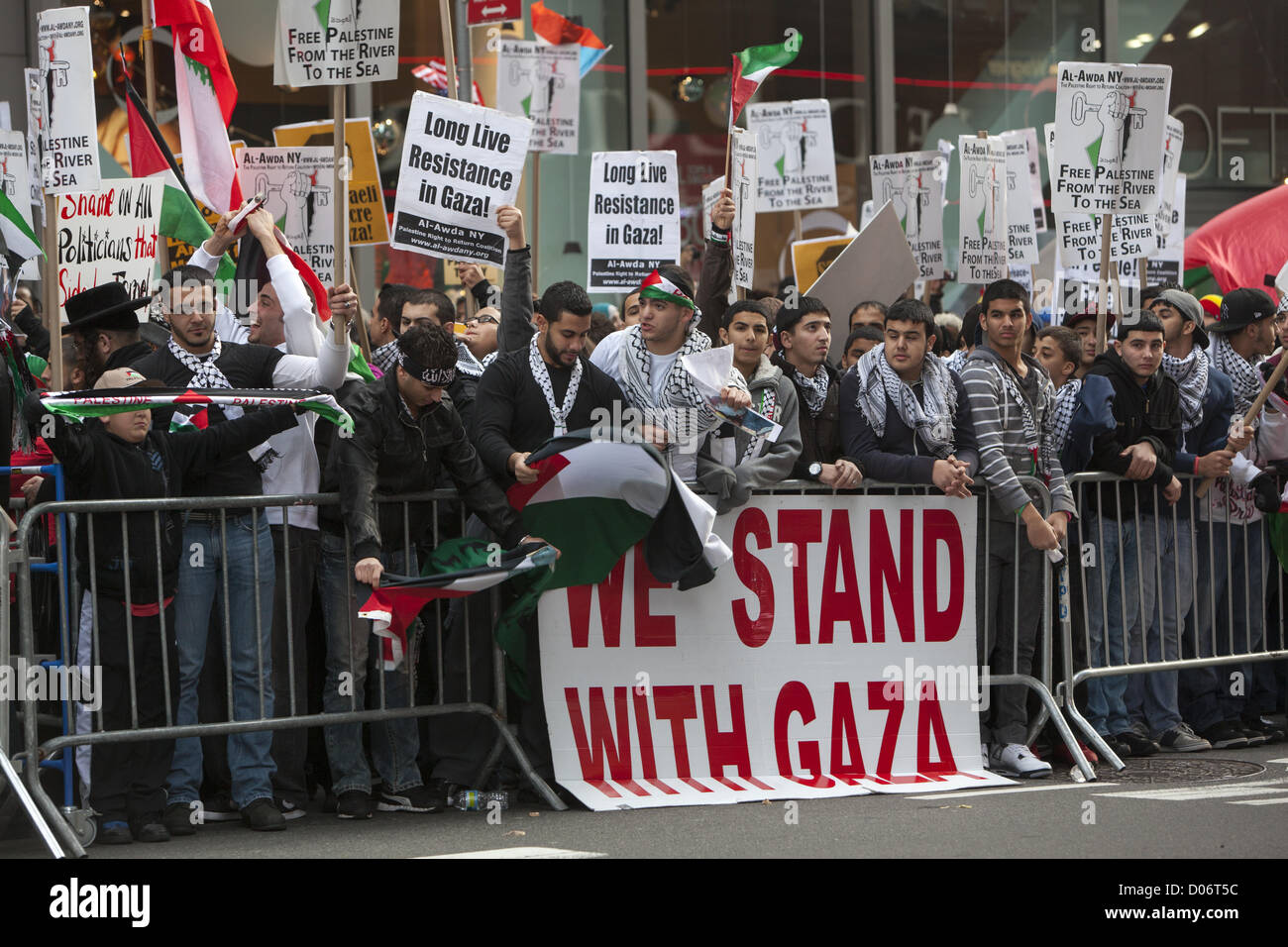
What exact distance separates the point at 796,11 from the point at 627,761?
44.3 ft

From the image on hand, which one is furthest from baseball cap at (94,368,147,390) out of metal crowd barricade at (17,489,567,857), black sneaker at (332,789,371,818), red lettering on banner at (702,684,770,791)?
red lettering on banner at (702,684,770,791)

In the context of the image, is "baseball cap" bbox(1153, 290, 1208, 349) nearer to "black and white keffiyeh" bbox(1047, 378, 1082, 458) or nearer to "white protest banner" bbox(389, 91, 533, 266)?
"black and white keffiyeh" bbox(1047, 378, 1082, 458)

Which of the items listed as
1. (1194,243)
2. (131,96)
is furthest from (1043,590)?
(1194,243)

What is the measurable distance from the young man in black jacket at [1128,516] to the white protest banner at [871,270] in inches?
60.9

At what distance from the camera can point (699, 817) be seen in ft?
23.4

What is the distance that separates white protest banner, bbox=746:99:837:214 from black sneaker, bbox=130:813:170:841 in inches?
316

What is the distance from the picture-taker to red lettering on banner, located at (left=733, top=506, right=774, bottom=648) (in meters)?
7.87

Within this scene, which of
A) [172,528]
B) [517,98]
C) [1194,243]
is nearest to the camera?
[172,528]

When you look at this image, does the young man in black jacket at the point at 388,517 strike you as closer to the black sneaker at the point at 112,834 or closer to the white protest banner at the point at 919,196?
the black sneaker at the point at 112,834

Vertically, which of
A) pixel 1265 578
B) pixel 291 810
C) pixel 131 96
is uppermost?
pixel 131 96

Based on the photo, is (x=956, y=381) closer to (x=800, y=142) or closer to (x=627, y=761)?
(x=627, y=761)

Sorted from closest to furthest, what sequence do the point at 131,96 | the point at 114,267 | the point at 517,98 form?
the point at 114,267 < the point at 131,96 < the point at 517,98

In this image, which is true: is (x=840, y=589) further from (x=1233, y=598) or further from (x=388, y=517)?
(x=1233, y=598)

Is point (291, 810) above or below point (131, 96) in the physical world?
below
